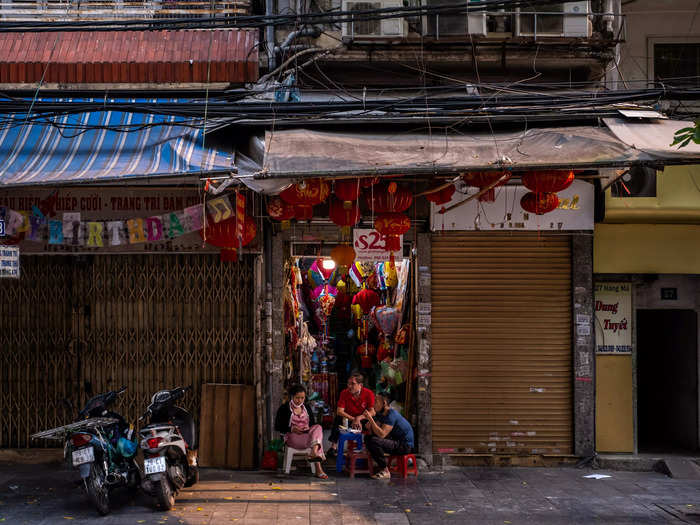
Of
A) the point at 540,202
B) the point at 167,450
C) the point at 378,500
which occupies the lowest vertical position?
the point at 378,500

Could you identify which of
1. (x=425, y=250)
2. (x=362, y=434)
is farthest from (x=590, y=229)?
(x=362, y=434)

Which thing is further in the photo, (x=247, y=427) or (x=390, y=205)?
(x=247, y=427)

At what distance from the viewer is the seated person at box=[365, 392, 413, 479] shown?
9.66 m

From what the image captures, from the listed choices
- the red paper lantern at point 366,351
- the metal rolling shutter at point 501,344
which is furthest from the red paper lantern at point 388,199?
the red paper lantern at point 366,351

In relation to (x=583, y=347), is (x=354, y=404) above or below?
below

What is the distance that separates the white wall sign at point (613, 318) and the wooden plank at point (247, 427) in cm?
495

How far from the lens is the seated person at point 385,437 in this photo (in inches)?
380

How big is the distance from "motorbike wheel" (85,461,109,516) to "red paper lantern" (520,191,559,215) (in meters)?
5.75

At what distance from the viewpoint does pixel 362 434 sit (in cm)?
994

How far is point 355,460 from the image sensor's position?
986 cm

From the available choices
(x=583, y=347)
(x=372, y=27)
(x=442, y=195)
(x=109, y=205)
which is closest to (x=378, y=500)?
(x=442, y=195)

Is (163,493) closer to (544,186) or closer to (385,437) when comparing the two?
(385,437)

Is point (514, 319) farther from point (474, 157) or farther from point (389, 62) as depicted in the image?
point (389, 62)

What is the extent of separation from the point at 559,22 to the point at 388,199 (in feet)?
11.9
